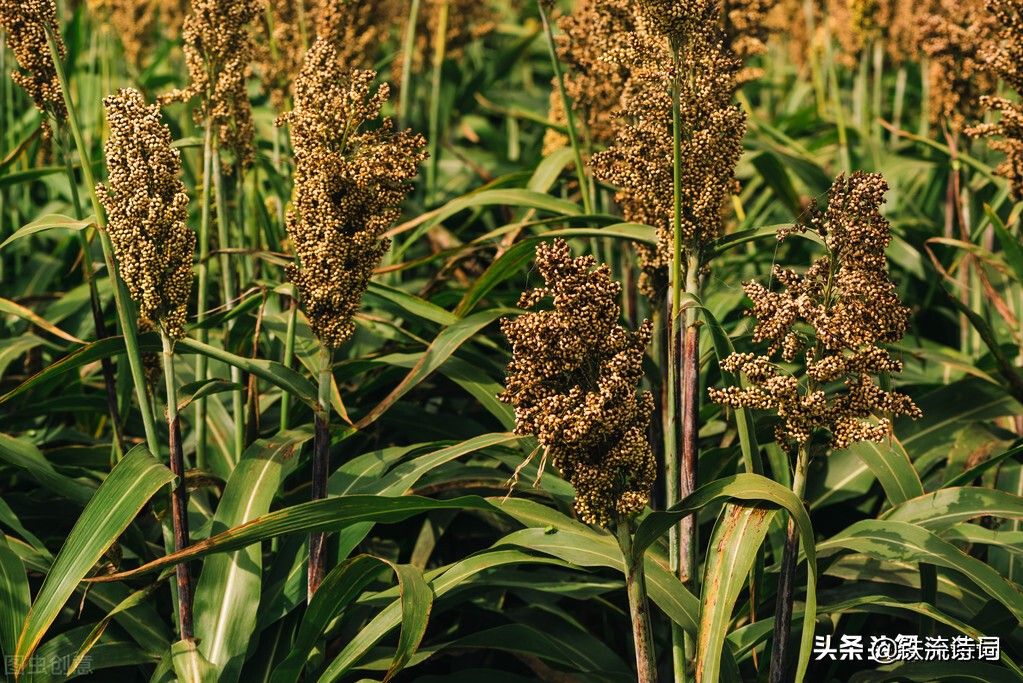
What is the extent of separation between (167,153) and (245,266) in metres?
1.62

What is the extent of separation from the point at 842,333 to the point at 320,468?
5.41 ft

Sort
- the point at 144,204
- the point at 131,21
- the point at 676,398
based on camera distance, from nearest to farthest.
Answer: the point at 144,204 → the point at 676,398 → the point at 131,21

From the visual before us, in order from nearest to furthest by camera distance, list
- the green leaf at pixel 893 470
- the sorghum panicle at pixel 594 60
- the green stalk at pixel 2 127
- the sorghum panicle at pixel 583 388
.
Result: the sorghum panicle at pixel 583 388 < the green leaf at pixel 893 470 < the sorghum panicle at pixel 594 60 < the green stalk at pixel 2 127

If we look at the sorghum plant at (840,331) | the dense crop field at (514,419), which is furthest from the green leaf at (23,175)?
the sorghum plant at (840,331)

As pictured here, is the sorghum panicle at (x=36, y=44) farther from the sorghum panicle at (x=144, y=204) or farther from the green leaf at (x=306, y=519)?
the green leaf at (x=306, y=519)

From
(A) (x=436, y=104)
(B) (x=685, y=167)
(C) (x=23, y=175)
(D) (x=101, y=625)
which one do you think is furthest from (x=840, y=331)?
(A) (x=436, y=104)

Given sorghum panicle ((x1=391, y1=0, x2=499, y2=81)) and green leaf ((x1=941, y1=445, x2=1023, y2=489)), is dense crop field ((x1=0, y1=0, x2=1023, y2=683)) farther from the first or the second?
sorghum panicle ((x1=391, y1=0, x2=499, y2=81))

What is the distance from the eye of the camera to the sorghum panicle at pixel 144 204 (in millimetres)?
2764

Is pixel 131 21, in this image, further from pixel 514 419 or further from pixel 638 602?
pixel 638 602

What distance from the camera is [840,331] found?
99.5 inches

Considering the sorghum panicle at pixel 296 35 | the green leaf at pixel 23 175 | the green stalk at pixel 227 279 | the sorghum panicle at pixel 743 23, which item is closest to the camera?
the green stalk at pixel 227 279

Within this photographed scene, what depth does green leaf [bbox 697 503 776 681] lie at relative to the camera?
2574mm

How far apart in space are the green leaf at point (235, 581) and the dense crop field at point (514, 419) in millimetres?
10

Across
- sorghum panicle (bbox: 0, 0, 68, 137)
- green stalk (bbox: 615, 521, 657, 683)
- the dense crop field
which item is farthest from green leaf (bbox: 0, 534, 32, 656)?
green stalk (bbox: 615, 521, 657, 683)
